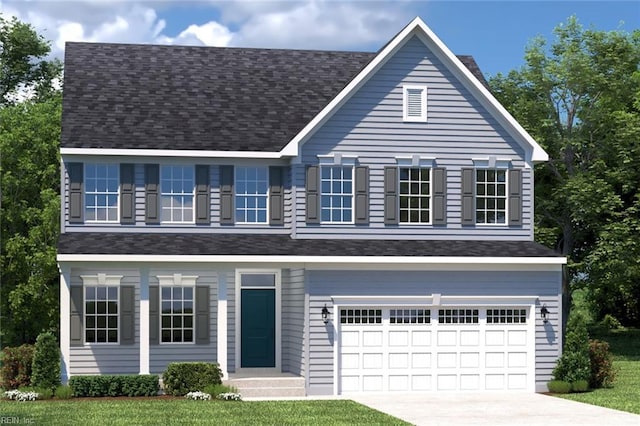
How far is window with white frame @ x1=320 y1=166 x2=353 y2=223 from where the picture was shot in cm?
2914

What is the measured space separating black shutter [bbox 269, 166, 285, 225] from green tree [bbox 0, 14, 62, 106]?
2581 cm

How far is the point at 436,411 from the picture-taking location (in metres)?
23.4

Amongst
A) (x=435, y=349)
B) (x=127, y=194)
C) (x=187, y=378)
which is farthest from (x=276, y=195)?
(x=187, y=378)

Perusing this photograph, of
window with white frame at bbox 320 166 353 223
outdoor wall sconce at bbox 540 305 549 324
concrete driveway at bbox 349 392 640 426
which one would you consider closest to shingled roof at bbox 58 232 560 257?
window with white frame at bbox 320 166 353 223

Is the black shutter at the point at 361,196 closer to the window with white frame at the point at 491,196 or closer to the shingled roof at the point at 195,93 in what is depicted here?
the shingled roof at the point at 195,93

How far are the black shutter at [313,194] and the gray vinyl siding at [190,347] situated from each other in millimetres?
Answer: 2968

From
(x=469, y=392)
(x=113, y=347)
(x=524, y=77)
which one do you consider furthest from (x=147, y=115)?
(x=524, y=77)

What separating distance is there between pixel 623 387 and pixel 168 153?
13.0m

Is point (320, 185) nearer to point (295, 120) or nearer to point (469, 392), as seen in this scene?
point (295, 120)

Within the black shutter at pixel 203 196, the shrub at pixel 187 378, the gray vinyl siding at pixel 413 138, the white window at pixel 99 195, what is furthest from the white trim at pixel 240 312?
the white window at pixel 99 195

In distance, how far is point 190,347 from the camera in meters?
29.2

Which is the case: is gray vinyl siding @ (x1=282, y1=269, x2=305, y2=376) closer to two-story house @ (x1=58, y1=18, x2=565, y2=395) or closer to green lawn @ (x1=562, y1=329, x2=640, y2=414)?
two-story house @ (x1=58, y1=18, x2=565, y2=395)

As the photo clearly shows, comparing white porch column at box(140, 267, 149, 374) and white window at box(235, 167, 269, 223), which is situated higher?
white window at box(235, 167, 269, 223)

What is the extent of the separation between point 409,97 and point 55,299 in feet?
54.2
